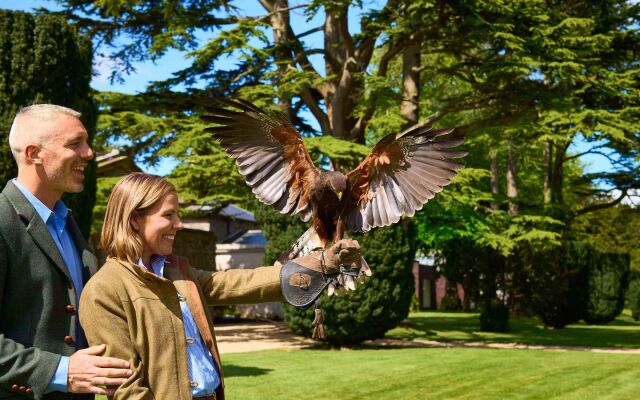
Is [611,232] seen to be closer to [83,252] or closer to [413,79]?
[413,79]

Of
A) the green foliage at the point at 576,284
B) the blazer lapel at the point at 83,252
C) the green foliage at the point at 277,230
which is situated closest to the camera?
the blazer lapel at the point at 83,252

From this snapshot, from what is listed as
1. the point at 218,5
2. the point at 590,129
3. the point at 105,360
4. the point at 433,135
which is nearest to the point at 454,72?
the point at 590,129

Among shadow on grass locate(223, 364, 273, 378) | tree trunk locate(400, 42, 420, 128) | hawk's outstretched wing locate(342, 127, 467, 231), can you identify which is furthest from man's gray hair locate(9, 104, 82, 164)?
tree trunk locate(400, 42, 420, 128)

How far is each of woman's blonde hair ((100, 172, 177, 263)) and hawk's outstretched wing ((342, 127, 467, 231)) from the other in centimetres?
83

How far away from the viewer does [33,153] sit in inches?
90.3

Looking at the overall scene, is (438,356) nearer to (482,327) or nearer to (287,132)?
(482,327)

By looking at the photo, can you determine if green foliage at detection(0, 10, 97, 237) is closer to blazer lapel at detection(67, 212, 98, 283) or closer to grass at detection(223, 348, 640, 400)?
grass at detection(223, 348, 640, 400)

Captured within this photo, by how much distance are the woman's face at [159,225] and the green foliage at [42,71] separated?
764cm

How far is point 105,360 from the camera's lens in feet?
6.94

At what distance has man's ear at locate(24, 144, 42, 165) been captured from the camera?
7.50 feet

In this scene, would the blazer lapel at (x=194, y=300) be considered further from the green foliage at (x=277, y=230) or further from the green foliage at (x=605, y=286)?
the green foliage at (x=605, y=286)

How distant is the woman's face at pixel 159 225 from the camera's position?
2.33 meters

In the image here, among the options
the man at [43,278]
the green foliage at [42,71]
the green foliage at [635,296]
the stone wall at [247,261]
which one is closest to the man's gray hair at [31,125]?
the man at [43,278]

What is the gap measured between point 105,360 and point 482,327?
20314 mm
